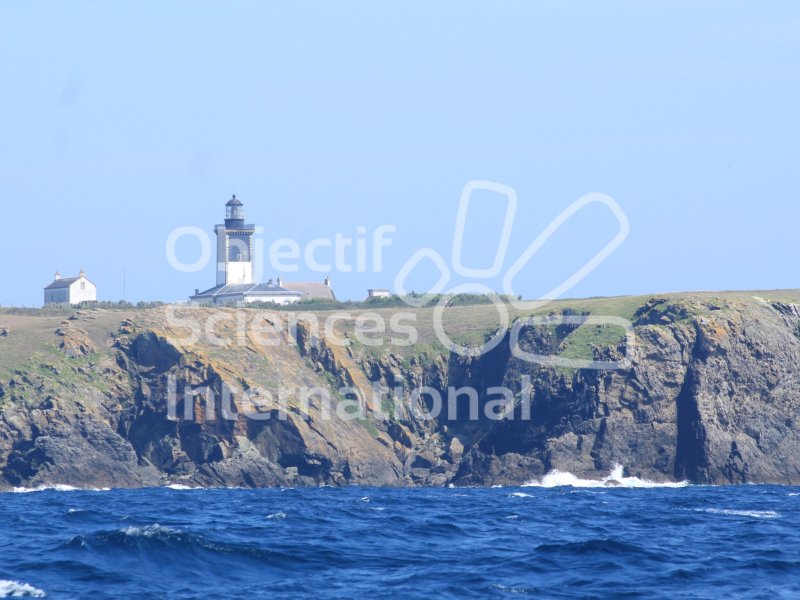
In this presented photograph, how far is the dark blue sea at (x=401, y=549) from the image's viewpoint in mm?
35750

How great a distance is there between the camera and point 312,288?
6009 inches

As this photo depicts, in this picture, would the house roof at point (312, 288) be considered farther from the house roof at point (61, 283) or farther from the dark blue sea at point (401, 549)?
the dark blue sea at point (401, 549)

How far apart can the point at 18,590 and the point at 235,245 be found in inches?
4156

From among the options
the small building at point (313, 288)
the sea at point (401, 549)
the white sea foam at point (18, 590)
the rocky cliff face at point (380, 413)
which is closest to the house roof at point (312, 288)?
the small building at point (313, 288)

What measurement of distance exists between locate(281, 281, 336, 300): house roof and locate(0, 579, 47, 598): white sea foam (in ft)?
375

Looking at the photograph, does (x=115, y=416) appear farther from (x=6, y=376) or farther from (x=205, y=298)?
(x=205, y=298)

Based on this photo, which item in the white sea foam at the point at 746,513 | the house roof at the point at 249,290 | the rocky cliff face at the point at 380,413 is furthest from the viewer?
the house roof at the point at 249,290

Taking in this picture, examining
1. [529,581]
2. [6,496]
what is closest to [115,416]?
[6,496]

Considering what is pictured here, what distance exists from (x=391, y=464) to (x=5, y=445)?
26014mm

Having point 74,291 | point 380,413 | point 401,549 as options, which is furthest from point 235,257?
point 401,549

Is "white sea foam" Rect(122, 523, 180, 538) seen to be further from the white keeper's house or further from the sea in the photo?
the white keeper's house

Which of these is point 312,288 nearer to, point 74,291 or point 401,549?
point 74,291

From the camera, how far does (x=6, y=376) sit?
9119 centimetres

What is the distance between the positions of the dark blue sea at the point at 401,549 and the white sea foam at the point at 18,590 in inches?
3.9
